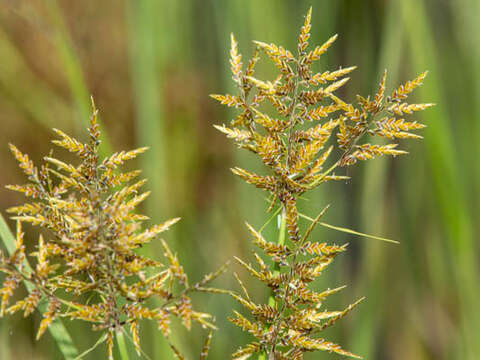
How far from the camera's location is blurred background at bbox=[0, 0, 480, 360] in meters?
0.81

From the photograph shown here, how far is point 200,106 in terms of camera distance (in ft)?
3.82

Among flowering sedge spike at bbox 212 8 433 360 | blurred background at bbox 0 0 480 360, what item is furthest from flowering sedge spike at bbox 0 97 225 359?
blurred background at bbox 0 0 480 360

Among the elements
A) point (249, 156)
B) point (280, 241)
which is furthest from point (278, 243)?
point (249, 156)

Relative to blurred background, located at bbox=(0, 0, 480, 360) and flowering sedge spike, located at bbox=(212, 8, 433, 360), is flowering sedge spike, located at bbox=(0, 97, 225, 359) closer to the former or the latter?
flowering sedge spike, located at bbox=(212, 8, 433, 360)

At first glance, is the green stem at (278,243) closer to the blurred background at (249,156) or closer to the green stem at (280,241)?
the green stem at (280,241)

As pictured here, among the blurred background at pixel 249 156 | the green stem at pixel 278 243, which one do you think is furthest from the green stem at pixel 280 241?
the blurred background at pixel 249 156

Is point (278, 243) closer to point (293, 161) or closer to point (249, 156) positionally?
point (293, 161)

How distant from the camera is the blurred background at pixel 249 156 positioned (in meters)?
0.81

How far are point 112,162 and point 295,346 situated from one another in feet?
0.32

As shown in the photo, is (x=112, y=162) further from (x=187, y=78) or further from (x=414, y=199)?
(x=187, y=78)

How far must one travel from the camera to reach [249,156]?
0.90 m

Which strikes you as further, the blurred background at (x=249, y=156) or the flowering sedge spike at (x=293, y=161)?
the blurred background at (x=249, y=156)

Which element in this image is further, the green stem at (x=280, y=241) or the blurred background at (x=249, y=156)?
the blurred background at (x=249, y=156)

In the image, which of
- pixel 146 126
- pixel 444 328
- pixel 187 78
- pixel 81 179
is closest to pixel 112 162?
pixel 81 179
